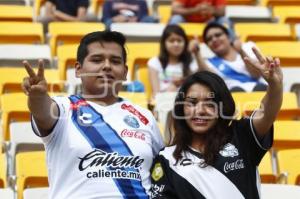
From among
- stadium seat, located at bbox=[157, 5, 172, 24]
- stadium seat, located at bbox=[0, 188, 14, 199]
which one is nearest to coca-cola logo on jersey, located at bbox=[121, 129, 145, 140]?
stadium seat, located at bbox=[0, 188, 14, 199]

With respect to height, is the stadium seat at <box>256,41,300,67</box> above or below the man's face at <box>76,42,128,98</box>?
below

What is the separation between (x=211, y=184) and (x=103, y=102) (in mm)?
598

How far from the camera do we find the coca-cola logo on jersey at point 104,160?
10.9 feet

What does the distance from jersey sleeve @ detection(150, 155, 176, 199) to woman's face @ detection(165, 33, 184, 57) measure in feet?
10.8

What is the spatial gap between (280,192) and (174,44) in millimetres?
2711

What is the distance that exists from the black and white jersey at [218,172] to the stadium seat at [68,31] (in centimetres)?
386

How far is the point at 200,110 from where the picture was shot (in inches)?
138

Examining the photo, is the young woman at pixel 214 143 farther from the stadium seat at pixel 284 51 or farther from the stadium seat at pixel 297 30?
the stadium seat at pixel 297 30

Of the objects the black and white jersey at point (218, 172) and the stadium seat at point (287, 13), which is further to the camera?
the stadium seat at point (287, 13)

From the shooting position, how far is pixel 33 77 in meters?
3.12

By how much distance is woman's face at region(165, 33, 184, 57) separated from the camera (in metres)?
6.67

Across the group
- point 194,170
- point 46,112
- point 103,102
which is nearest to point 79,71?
point 103,102

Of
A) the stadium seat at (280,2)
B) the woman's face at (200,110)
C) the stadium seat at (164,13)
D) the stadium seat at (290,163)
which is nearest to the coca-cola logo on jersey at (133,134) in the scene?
the woman's face at (200,110)

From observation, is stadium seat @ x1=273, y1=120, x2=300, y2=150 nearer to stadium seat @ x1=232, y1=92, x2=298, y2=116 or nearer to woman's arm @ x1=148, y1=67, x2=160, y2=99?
stadium seat @ x1=232, y1=92, x2=298, y2=116
